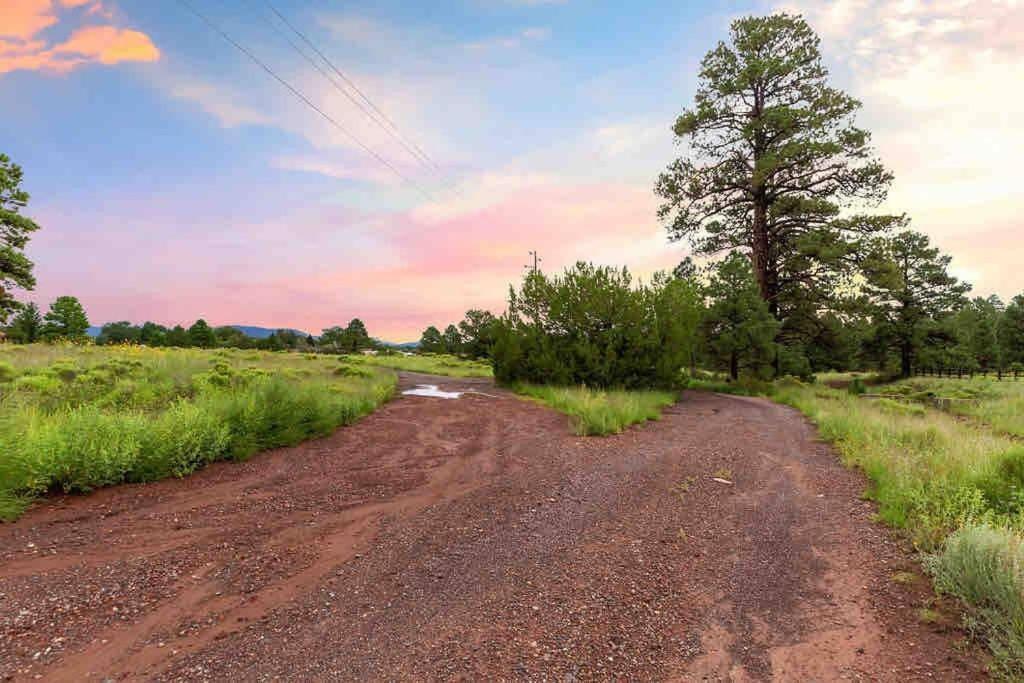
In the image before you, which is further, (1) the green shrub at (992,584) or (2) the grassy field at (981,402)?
(2) the grassy field at (981,402)

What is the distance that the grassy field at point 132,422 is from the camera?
533 cm

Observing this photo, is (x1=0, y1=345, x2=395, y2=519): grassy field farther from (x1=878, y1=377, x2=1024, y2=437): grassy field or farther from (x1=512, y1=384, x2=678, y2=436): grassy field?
(x1=878, y1=377, x2=1024, y2=437): grassy field

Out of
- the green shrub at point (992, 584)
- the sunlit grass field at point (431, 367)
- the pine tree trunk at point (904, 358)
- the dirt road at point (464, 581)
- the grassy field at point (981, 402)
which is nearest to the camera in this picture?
the green shrub at point (992, 584)

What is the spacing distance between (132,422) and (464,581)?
215 inches

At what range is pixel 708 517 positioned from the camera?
17.1 ft

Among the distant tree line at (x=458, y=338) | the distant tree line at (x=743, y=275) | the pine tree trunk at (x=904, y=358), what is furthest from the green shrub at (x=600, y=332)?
the distant tree line at (x=458, y=338)

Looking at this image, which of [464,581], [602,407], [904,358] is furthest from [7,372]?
[904,358]

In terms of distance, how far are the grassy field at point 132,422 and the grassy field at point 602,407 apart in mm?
5227

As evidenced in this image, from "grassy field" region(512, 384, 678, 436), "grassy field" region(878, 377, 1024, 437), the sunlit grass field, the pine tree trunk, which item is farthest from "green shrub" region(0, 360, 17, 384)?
the pine tree trunk

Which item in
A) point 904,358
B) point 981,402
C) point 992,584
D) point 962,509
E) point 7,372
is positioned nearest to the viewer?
point 992,584

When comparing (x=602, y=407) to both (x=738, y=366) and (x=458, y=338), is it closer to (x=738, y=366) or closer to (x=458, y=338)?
(x=738, y=366)

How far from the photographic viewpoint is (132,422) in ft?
20.5

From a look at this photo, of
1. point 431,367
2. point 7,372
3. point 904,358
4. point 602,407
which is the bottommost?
point 431,367

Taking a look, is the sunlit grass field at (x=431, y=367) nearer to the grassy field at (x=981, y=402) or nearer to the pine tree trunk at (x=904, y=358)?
the grassy field at (x=981, y=402)
